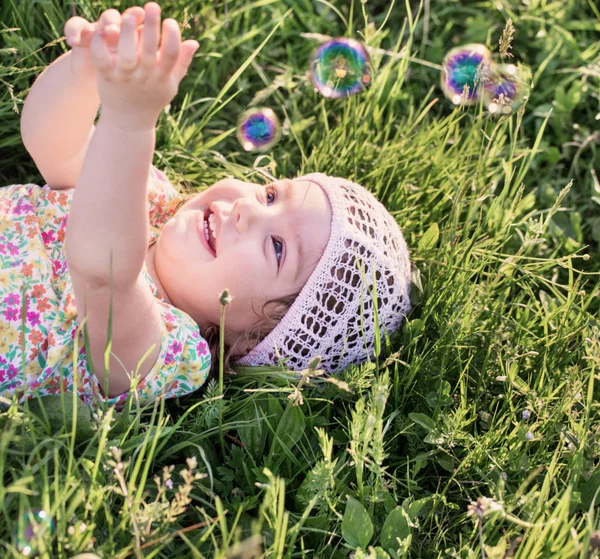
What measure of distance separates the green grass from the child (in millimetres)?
118

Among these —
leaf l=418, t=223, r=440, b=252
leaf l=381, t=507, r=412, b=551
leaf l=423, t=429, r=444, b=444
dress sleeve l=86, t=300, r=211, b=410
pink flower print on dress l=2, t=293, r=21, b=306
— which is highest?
pink flower print on dress l=2, t=293, r=21, b=306

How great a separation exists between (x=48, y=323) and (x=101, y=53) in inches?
34.6

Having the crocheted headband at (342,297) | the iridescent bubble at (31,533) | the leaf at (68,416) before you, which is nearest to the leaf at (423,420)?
the crocheted headband at (342,297)

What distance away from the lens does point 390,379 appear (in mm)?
2301

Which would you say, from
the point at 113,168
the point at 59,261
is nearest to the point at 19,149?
the point at 59,261

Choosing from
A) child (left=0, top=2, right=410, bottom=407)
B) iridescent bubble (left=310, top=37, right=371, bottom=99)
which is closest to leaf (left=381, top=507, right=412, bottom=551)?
child (left=0, top=2, right=410, bottom=407)

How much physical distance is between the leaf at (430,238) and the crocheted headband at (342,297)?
0.76ft

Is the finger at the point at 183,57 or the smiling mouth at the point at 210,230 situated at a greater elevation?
the finger at the point at 183,57

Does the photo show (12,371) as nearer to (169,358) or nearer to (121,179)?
(169,358)

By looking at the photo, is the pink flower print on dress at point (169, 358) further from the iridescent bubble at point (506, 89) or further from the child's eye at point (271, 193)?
the iridescent bubble at point (506, 89)

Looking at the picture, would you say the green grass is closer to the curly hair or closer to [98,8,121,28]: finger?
the curly hair

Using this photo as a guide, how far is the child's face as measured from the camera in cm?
220

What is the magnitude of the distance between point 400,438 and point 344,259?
0.58 m

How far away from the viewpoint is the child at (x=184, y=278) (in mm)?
1984
